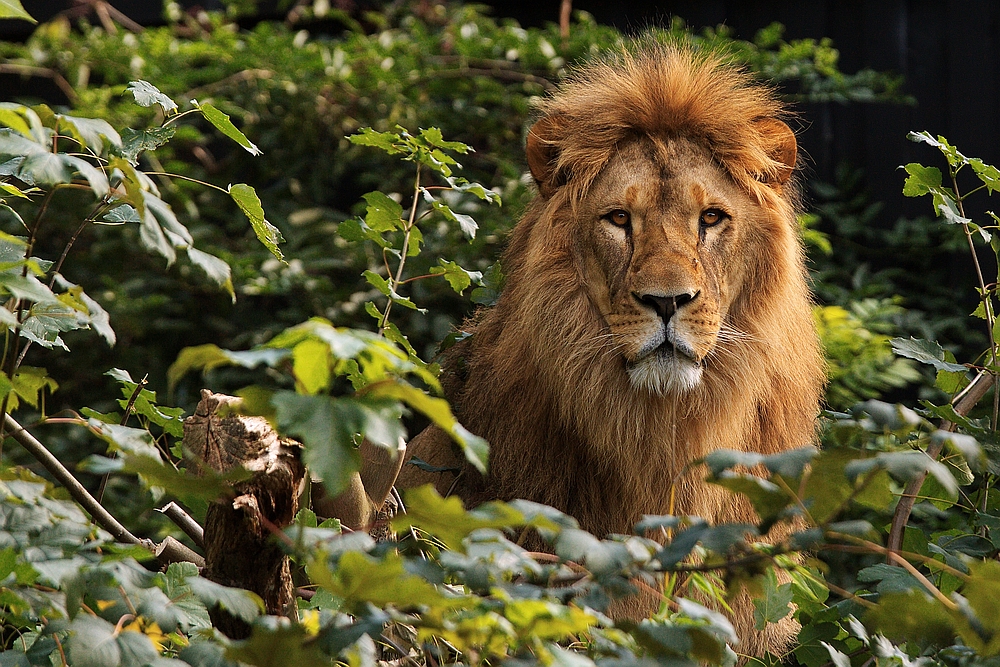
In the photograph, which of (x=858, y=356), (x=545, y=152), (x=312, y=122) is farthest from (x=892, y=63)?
(x=545, y=152)

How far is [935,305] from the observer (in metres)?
4.61

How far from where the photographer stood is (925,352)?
6.17 feet

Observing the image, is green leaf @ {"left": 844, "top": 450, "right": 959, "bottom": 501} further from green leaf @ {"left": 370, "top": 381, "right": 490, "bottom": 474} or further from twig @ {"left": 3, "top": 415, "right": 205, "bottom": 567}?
twig @ {"left": 3, "top": 415, "right": 205, "bottom": 567}

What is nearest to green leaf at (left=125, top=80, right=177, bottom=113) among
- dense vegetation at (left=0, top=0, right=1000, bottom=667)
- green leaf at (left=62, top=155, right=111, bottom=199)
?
dense vegetation at (left=0, top=0, right=1000, bottom=667)

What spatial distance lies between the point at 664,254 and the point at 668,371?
25cm

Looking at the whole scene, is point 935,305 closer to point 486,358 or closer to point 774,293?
point 774,293

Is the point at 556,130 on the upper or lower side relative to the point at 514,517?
upper

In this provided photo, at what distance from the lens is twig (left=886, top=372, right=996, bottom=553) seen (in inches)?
72.9

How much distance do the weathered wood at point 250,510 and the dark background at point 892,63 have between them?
368cm

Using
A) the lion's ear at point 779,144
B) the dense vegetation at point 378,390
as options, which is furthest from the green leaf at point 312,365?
the lion's ear at point 779,144

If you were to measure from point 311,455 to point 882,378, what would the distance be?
3397 mm

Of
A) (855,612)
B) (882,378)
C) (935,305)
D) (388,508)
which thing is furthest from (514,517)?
(935,305)

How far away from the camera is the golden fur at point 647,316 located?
89.4 inches

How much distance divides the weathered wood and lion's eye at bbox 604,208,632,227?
1.04m
